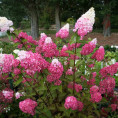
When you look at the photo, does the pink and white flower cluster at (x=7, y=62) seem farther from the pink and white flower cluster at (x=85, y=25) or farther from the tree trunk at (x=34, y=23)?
the tree trunk at (x=34, y=23)

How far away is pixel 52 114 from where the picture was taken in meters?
2.20

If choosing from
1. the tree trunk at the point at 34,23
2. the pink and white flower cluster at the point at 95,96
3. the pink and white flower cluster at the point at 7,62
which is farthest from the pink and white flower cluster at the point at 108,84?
the tree trunk at the point at 34,23

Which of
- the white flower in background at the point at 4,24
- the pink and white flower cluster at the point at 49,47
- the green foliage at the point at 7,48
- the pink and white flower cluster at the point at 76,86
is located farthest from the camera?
the green foliage at the point at 7,48

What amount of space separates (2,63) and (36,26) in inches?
471

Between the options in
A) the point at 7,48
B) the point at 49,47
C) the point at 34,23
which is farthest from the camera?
the point at 34,23

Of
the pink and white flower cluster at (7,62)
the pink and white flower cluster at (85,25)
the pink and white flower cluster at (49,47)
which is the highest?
the pink and white flower cluster at (85,25)

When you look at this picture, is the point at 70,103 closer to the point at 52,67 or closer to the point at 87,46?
the point at 52,67

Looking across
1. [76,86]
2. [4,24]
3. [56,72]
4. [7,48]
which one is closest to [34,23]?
[7,48]

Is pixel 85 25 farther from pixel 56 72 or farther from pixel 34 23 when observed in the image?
pixel 34 23

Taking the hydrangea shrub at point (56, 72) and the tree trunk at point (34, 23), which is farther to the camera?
the tree trunk at point (34, 23)

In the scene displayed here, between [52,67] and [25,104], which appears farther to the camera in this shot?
[25,104]

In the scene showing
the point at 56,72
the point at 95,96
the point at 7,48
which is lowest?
the point at 7,48

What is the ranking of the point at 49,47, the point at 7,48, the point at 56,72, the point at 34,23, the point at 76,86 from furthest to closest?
1. the point at 34,23
2. the point at 7,48
3. the point at 76,86
4. the point at 49,47
5. the point at 56,72

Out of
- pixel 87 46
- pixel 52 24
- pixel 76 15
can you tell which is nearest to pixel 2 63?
pixel 87 46
